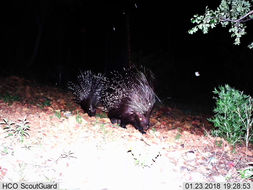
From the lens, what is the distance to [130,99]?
5.66m

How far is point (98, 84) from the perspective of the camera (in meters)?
6.37

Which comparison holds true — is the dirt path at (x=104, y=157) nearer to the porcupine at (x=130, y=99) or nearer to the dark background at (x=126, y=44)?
the porcupine at (x=130, y=99)

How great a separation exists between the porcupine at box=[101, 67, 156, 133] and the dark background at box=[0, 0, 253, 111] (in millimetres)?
7092

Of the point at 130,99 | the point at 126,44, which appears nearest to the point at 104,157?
the point at 130,99

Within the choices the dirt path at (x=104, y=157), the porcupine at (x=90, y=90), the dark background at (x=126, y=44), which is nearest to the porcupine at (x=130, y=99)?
the porcupine at (x=90, y=90)

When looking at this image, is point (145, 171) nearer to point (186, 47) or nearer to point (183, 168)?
point (183, 168)

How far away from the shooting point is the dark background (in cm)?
1419

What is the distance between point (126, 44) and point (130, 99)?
8.14m

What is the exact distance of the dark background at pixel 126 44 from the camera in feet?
46.5

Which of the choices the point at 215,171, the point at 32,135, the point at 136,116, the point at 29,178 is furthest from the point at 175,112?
the point at 29,178

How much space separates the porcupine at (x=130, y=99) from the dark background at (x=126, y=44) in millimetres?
7092

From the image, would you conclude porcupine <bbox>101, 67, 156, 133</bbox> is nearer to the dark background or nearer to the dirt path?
the dirt path

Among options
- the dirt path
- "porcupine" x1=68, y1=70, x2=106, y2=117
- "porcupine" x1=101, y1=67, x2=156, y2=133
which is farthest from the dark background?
the dirt path

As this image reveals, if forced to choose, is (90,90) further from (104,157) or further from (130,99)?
(104,157)
